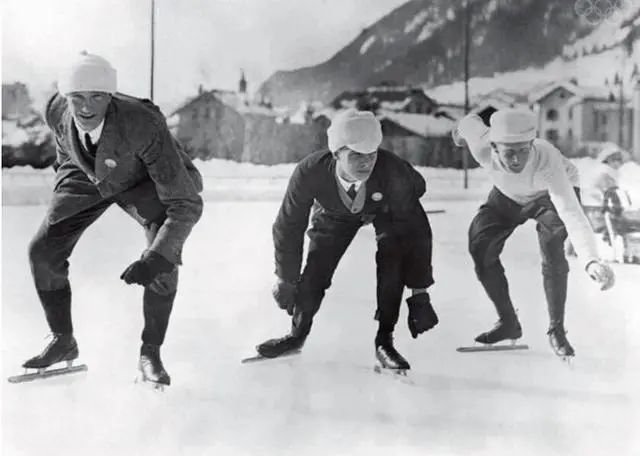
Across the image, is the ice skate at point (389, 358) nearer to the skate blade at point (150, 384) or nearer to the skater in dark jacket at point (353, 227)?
the skater in dark jacket at point (353, 227)

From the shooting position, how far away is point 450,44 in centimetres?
237

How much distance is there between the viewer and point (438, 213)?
2.33 metres

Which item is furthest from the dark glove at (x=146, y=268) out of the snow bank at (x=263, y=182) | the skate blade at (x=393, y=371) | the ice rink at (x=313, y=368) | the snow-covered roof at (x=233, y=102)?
the skate blade at (x=393, y=371)

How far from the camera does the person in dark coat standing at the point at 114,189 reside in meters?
2.17

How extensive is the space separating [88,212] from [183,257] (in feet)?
1.09

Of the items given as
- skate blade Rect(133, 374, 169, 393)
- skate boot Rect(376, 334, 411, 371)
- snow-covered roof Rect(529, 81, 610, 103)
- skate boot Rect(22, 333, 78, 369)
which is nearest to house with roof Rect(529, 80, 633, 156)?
snow-covered roof Rect(529, 81, 610, 103)

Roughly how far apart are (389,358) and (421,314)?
175 mm

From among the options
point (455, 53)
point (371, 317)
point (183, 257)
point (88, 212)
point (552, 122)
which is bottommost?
point (371, 317)

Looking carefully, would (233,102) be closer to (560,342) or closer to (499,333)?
(499,333)

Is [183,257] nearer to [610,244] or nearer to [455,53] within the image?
[455,53]

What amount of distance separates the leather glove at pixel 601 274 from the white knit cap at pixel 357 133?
79cm

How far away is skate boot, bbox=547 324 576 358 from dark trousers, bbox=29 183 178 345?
124cm

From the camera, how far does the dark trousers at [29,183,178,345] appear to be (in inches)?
88.4

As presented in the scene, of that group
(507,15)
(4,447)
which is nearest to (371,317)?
(507,15)
